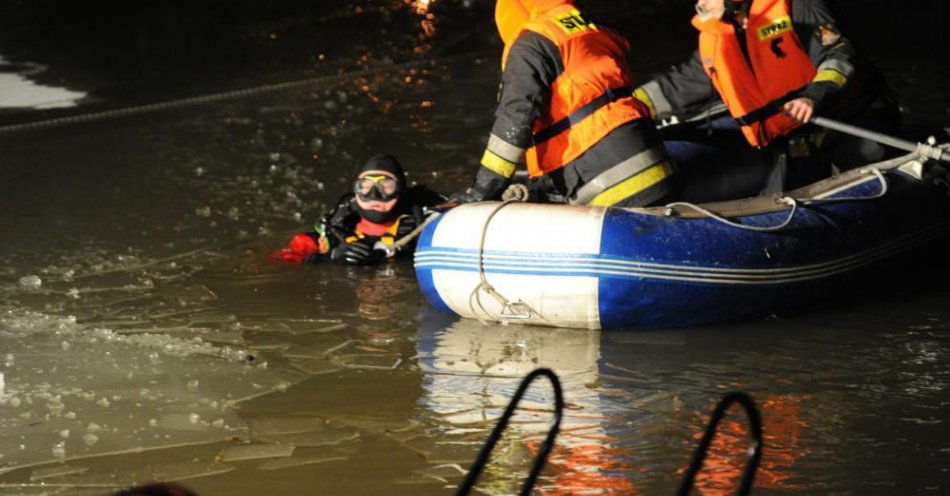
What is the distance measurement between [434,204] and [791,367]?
2.34 metres

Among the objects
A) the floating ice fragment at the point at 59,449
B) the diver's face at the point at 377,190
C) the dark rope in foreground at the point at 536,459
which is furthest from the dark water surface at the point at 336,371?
the dark rope in foreground at the point at 536,459

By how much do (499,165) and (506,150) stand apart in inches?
3.6

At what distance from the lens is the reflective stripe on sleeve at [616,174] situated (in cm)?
637

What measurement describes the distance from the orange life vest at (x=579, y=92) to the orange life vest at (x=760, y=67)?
0.64 m

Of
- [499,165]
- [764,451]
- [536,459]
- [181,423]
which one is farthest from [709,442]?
[499,165]

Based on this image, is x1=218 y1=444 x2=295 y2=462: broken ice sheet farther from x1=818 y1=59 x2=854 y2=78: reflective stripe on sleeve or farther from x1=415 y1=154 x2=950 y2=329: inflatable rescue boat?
x1=818 y1=59 x2=854 y2=78: reflective stripe on sleeve

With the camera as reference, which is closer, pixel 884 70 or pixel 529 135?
pixel 529 135

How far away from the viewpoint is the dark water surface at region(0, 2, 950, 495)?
482 cm

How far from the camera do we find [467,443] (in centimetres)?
504

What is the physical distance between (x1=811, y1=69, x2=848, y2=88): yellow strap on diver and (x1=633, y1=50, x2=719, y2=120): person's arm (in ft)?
2.56

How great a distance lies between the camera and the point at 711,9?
6855 mm

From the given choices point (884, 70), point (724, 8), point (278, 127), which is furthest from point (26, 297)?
point (884, 70)

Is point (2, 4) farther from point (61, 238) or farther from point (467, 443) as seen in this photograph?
point (467, 443)

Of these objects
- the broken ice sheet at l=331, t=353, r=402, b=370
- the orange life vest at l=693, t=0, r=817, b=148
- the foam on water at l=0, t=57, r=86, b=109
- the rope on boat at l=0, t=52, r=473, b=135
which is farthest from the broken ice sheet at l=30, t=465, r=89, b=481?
the foam on water at l=0, t=57, r=86, b=109
